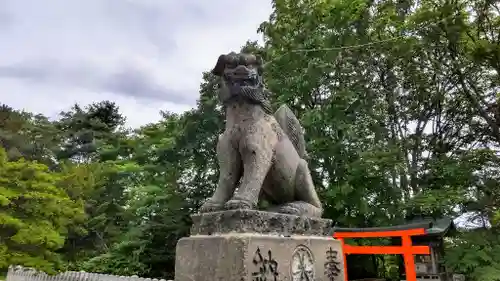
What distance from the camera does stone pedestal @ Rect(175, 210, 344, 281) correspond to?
2.69 meters

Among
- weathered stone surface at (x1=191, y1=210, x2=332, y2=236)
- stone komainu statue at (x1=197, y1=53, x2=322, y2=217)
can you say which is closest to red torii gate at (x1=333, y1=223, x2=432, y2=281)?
stone komainu statue at (x1=197, y1=53, x2=322, y2=217)

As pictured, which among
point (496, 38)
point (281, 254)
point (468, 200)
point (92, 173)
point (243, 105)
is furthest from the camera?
point (92, 173)

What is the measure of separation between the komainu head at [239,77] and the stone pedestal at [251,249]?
913 millimetres

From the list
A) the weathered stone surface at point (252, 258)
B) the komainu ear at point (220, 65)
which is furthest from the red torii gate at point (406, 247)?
the komainu ear at point (220, 65)

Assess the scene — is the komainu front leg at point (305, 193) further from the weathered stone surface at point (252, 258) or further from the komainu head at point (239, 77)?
the komainu head at point (239, 77)

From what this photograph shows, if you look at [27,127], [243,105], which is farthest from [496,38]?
[27,127]

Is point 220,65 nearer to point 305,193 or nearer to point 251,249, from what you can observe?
point 305,193

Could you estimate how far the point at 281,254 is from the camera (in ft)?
9.53

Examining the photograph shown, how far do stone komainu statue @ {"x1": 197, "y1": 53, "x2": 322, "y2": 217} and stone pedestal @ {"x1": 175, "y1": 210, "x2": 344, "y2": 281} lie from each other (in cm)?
17

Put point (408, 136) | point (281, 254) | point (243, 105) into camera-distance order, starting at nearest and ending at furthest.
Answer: point (281, 254) < point (243, 105) < point (408, 136)

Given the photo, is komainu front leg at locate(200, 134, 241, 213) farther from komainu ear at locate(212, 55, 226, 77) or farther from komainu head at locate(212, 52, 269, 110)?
komainu ear at locate(212, 55, 226, 77)

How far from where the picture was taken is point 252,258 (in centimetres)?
269

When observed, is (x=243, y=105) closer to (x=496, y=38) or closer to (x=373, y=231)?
(x=373, y=231)

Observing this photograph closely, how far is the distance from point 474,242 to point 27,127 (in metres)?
20.9
